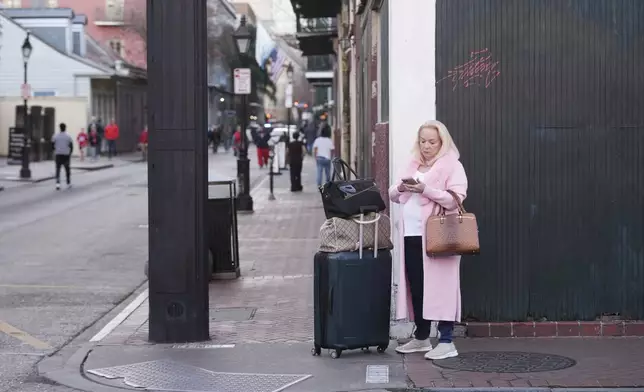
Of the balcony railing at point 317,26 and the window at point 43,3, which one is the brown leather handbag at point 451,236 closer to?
the balcony railing at point 317,26

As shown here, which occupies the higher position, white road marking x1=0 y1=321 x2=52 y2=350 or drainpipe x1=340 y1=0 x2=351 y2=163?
drainpipe x1=340 y1=0 x2=351 y2=163

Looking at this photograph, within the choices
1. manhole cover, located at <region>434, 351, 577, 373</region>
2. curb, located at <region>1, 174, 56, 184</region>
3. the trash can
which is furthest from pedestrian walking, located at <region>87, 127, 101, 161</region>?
manhole cover, located at <region>434, 351, 577, 373</region>

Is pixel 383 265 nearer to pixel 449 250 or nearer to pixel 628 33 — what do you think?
pixel 449 250

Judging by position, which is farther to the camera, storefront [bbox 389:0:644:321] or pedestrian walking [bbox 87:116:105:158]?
pedestrian walking [bbox 87:116:105:158]

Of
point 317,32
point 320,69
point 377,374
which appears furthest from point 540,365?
point 320,69

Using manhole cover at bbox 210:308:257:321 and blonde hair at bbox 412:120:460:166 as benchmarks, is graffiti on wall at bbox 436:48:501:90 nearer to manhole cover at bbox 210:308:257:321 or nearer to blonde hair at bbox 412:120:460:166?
blonde hair at bbox 412:120:460:166

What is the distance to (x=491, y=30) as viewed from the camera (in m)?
8.98

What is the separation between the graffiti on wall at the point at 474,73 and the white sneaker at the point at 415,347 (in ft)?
6.47

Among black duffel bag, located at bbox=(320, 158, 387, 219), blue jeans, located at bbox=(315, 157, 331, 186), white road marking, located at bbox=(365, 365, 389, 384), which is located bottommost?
white road marking, located at bbox=(365, 365, 389, 384)

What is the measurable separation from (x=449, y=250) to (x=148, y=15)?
9.42ft

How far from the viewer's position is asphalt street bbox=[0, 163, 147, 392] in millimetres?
9492

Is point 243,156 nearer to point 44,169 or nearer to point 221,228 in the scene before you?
point 221,228

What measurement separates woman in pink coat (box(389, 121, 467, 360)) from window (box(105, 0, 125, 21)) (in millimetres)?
74450

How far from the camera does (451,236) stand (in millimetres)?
8141
